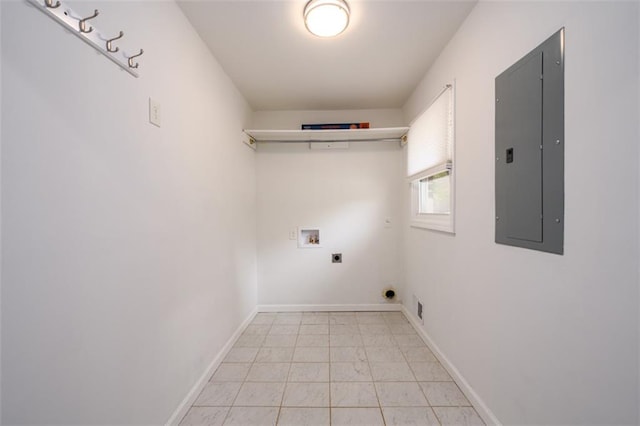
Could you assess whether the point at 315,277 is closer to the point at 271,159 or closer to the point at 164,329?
the point at 271,159

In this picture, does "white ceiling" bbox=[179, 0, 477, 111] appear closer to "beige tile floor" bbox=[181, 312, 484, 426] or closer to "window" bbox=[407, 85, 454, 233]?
"window" bbox=[407, 85, 454, 233]

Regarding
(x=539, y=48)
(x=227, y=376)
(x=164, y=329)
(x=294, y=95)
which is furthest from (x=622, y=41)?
(x=227, y=376)

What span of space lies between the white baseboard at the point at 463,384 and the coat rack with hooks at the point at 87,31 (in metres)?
2.56

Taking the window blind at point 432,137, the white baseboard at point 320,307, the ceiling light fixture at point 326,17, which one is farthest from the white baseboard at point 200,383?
the ceiling light fixture at point 326,17

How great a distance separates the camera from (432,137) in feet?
7.09

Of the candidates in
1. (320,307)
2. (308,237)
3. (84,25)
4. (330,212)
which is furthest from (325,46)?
A: (320,307)

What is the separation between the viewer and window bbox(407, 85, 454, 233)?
187 centimetres

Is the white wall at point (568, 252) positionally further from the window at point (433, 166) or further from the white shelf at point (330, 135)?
the white shelf at point (330, 135)

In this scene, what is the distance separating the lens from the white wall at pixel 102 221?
72cm

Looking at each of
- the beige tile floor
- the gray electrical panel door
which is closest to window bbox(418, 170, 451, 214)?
the gray electrical panel door

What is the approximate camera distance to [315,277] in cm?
311

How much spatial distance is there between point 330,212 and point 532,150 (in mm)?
2185

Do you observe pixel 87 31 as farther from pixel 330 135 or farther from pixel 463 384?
pixel 463 384

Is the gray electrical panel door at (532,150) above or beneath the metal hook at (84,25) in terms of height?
beneath
